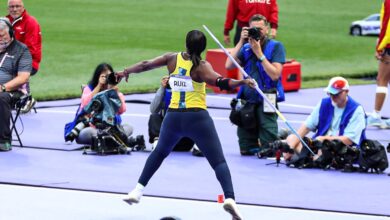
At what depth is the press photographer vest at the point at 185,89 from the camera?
1135 cm

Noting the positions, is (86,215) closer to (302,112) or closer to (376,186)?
(376,186)

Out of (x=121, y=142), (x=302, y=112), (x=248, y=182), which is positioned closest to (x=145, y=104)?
(x=302, y=112)

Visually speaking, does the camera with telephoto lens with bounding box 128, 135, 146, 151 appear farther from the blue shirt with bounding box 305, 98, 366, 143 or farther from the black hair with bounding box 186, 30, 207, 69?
the black hair with bounding box 186, 30, 207, 69

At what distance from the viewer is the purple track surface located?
40.6 feet

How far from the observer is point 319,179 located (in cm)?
1355

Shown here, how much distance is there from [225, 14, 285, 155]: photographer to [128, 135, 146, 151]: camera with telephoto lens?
1.33m

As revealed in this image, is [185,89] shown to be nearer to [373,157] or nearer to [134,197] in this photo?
[134,197]

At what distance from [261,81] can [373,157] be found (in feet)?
7.13

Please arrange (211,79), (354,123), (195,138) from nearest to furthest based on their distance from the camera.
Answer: (195,138)
(211,79)
(354,123)

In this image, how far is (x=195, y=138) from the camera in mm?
11242

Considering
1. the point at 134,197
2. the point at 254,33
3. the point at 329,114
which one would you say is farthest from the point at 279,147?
the point at 134,197

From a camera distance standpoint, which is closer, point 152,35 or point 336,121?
point 336,121

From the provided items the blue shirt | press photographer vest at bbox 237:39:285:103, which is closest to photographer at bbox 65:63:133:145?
press photographer vest at bbox 237:39:285:103

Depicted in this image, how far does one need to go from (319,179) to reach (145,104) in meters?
6.94
